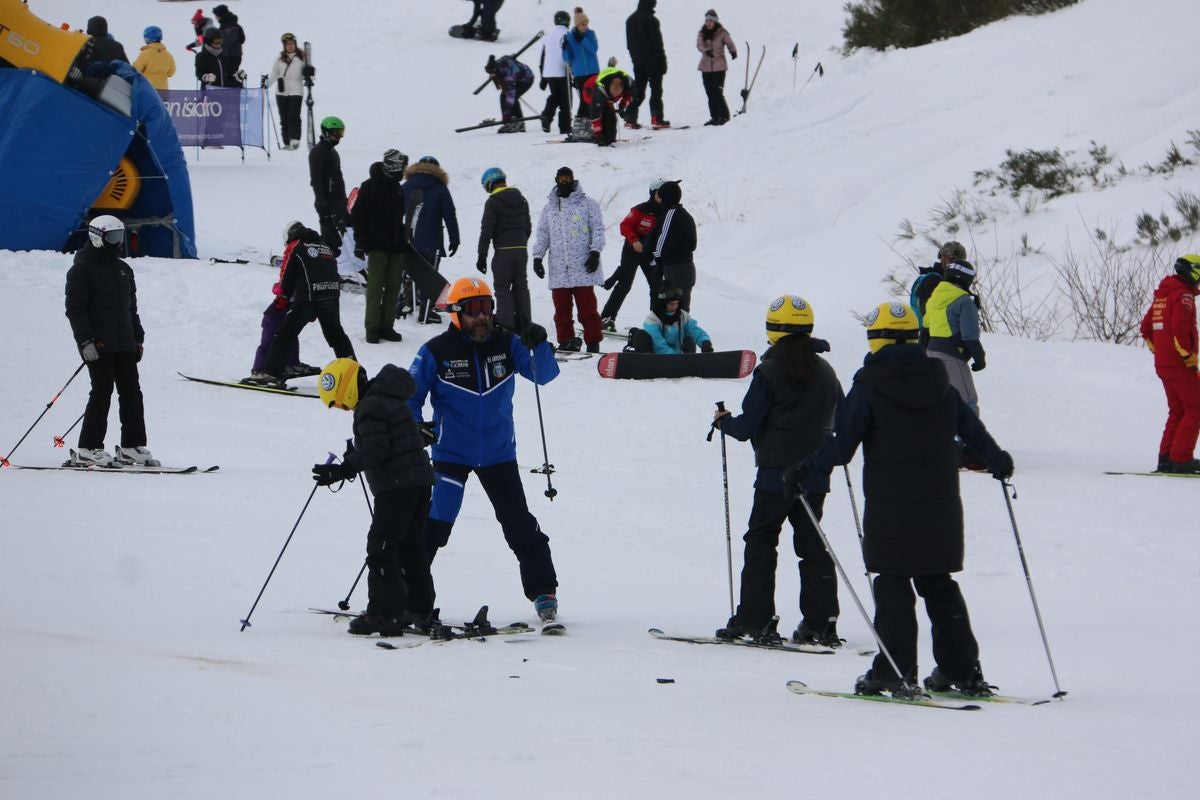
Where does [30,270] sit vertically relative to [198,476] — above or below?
above

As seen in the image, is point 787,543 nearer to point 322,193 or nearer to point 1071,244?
point 322,193

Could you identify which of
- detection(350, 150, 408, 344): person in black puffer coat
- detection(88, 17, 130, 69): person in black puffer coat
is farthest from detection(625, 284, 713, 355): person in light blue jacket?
detection(88, 17, 130, 69): person in black puffer coat

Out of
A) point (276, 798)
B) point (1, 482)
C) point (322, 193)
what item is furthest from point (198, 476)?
point (276, 798)

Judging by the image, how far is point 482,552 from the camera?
30.5ft

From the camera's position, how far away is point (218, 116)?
22.3 metres

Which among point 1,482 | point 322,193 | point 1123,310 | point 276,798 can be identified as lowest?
point 276,798

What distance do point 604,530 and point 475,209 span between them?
12.4m

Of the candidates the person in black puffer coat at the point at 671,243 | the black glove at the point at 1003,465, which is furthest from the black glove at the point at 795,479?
the person in black puffer coat at the point at 671,243

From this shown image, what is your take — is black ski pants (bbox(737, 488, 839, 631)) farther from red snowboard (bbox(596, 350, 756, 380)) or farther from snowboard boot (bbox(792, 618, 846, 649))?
red snowboard (bbox(596, 350, 756, 380))

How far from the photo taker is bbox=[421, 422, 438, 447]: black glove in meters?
7.20

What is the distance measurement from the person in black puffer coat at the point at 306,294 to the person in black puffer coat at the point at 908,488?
7.95 metres

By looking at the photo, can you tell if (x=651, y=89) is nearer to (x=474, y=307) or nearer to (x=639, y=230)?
(x=639, y=230)

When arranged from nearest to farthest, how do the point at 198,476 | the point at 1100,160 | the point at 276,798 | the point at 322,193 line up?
the point at 276,798 → the point at 198,476 → the point at 322,193 → the point at 1100,160

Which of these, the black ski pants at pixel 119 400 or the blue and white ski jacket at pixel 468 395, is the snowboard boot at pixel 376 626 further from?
the black ski pants at pixel 119 400
